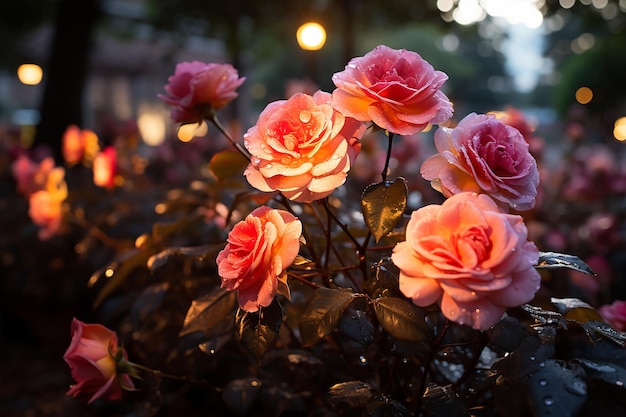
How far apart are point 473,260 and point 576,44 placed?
2926cm

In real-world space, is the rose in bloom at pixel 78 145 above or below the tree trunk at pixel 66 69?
above

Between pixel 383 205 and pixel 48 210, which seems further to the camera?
pixel 48 210

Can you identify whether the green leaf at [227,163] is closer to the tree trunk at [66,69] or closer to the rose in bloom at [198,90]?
the rose in bloom at [198,90]

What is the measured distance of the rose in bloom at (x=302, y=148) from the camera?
816mm

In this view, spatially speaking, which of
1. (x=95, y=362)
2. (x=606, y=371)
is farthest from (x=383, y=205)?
(x=95, y=362)

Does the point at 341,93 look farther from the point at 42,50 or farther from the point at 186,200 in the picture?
the point at 42,50

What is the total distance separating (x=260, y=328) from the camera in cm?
83

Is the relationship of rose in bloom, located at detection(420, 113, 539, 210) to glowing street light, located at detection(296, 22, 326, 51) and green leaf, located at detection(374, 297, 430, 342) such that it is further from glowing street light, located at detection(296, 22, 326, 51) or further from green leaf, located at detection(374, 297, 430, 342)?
glowing street light, located at detection(296, 22, 326, 51)

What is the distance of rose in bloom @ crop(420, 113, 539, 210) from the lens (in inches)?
30.7

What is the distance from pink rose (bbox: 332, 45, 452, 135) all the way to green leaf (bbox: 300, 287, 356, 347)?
0.23 metres

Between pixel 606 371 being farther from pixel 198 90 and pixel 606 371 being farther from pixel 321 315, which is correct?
pixel 198 90

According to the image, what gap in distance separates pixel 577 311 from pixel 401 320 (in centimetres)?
35

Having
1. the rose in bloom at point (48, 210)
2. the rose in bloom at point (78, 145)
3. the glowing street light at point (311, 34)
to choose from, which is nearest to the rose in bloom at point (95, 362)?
the rose in bloom at point (48, 210)

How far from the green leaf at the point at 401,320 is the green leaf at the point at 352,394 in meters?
0.11
